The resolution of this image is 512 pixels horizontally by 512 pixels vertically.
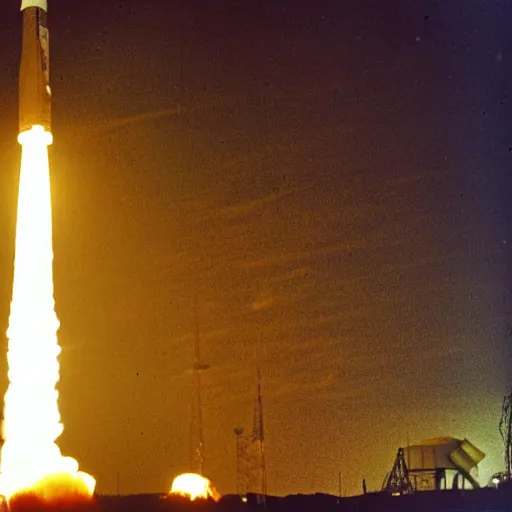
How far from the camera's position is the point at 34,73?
40.6 m

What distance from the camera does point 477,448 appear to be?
249 feet

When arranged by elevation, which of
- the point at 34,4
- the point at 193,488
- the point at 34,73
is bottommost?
the point at 193,488

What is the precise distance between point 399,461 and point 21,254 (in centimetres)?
4391

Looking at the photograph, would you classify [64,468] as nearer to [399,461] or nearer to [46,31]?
[46,31]

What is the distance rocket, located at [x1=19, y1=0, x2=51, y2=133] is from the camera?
40.5m

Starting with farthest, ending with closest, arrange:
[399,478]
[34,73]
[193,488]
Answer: [399,478]
[193,488]
[34,73]

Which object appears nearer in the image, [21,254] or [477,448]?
[21,254]

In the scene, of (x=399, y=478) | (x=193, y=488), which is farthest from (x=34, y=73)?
(x=399, y=478)

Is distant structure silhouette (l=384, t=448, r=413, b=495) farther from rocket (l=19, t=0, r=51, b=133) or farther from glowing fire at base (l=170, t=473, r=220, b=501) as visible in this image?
rocket (l=19, t=0, r=51, b=133)

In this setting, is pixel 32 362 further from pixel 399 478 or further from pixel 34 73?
pixel 399 478

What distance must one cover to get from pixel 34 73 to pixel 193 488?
23800 mm

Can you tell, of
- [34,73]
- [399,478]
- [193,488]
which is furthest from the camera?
[399,478]

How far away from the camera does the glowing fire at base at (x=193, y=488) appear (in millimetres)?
50312

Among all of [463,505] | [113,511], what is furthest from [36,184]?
[463,505]
